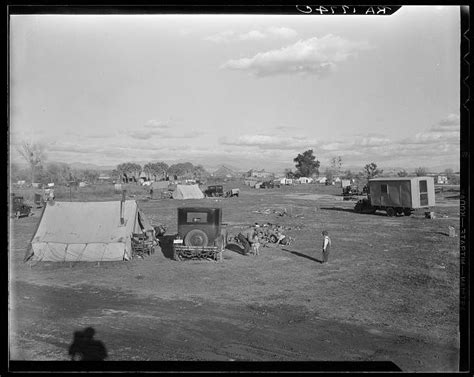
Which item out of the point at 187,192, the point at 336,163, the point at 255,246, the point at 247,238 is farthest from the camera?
the point at 187,192

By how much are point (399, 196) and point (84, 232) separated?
12.8m

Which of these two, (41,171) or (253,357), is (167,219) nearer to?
(41,171)

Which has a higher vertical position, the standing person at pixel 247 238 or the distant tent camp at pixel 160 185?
the distant tent camp at pixel 160 185

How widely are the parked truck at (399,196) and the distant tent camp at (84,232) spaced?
9.15 metres

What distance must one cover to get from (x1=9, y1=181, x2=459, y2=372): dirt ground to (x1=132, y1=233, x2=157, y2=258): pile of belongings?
24cm

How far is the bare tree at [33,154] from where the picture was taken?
7130 millimetres

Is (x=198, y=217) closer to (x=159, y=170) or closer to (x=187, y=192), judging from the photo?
(x=159, y=170)

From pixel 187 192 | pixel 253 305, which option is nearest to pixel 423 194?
pixel 187 192

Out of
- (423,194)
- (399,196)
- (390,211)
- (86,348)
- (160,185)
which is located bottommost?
(86,348)


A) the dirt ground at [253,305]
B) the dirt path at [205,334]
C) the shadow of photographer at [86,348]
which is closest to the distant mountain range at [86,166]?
the dirt ground at [253,305]

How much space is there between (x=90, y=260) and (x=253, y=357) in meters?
5.35

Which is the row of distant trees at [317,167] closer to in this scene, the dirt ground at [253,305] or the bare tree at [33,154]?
the dirt ground at [253,305]

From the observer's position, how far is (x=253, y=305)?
7.60 metres
